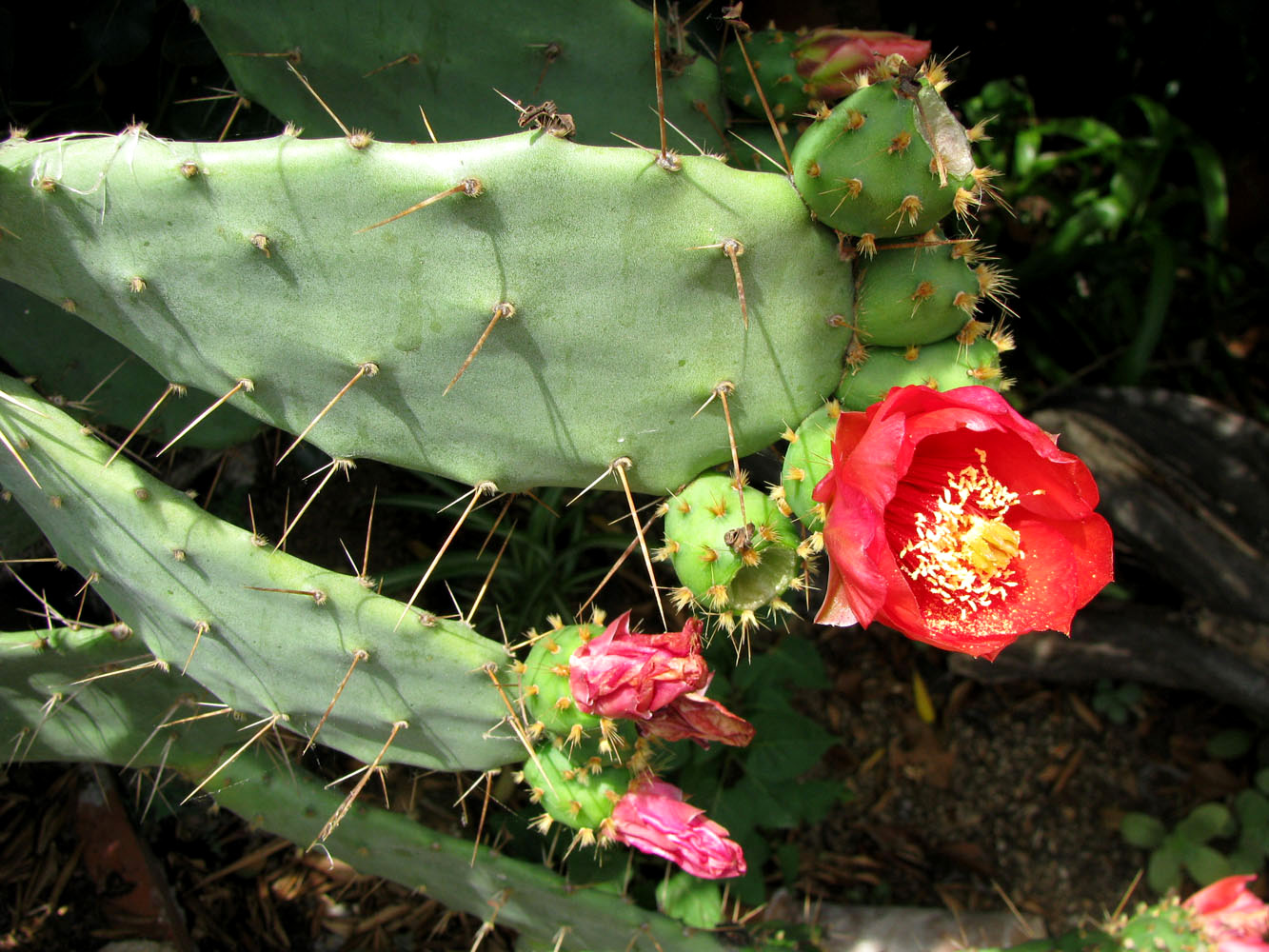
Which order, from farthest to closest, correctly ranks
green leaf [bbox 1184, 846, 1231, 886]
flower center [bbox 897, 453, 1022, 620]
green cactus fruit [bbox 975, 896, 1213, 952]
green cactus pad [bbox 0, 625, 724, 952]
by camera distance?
1. green leaf [bbox 1184, 846, 1231, 886]
2. green cactus fruit [bbox 975, 896, 1213, 952]
3. green cactus pad [bbox 0, 625, 724, 952]
4. flower center [bbox 897, 453, 1022, 620]

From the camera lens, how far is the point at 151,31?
139 cm

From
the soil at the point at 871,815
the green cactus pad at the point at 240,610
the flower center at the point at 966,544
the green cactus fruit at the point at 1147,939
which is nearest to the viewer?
the flower center at the point at 966,544

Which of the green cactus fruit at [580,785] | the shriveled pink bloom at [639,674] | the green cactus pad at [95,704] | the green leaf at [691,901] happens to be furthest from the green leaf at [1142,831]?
the green cactus pad at [95,704]

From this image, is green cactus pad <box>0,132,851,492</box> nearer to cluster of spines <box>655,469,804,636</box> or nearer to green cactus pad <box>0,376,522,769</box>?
cluster of spines <box>655,469,804,636</box>

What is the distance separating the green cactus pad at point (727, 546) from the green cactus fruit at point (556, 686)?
6.9 inches

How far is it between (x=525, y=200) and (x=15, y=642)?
36.9 inches

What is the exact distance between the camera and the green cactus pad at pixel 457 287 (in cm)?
91

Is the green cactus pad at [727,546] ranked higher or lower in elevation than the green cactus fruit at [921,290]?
lower

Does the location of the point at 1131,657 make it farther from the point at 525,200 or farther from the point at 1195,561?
the point at 525,200

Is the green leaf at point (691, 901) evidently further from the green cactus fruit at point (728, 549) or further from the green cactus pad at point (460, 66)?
the green cactus pad at point (460, 66)

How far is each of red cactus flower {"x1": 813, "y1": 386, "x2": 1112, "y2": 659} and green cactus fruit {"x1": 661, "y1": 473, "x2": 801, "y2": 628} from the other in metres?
0.10

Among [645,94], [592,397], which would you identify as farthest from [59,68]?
[592,397]

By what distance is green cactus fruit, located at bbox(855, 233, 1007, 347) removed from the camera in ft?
3.24

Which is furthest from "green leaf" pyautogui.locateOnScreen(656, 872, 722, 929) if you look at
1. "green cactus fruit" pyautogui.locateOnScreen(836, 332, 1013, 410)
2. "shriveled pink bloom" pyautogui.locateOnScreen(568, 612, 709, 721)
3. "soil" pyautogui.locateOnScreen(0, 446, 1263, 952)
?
"green cactus fruit" pyautogui.locateOnScreen(836, 332, 1013, 410)
